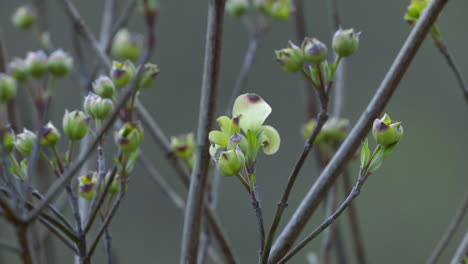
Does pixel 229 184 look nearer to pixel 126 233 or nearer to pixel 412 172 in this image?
pixel 126 233

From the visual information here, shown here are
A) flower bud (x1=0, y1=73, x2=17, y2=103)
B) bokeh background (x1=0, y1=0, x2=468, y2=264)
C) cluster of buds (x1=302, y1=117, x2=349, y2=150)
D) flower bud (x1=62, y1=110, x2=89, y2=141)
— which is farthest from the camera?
bokeh background (x1=0, y1=0, x2=468, y2=264)

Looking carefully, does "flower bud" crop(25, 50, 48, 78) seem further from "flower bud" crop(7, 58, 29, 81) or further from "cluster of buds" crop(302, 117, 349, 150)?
"cluster of buds" crop(302, 117, 349, 150)

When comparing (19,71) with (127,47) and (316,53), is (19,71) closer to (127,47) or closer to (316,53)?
(127,47)

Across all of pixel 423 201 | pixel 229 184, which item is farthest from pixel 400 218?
pixel 229 184

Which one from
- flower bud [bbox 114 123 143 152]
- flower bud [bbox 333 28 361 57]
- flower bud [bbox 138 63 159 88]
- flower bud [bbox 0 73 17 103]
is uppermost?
flower bud [bbox 0 73 17 103]

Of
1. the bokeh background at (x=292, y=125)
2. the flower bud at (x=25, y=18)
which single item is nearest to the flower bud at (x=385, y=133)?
the flower bud at (x=25, y=18)

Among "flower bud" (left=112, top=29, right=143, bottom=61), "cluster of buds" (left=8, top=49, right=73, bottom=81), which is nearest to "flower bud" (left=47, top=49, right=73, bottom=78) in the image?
"cluster of buds" (left=8, top=49, right=73, bottom=81)

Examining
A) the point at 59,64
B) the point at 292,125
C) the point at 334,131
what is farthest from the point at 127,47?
the point at 292,125

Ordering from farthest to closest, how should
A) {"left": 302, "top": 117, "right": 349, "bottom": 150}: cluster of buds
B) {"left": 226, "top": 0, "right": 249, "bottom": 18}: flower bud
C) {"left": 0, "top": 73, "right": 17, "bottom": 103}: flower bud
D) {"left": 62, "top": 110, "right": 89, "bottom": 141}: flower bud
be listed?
{"left": 226, "top": 0, "right": 249, "bottom": 18}: flower bud
{"left": 302, "top": 117, "right": 349, "bottom": 150}: cluster of buds
{"left": 0, "top": 73, "right": 17, "bottom": 103}: flower bud
{"left": 62, "top": 110, "right": 89, "bottom": 141}: flower bud
